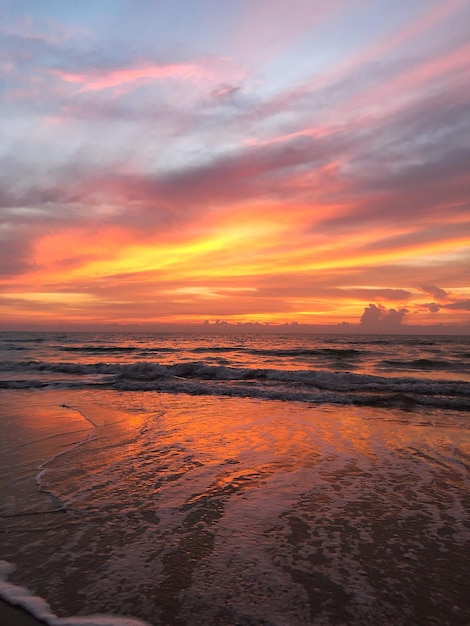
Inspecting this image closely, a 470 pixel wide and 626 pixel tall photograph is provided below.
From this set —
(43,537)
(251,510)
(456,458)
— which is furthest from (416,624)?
(456,458)

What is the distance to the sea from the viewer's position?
12.1 ft

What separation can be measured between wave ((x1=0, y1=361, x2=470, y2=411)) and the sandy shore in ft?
44.8

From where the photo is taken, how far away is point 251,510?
5.69 meters

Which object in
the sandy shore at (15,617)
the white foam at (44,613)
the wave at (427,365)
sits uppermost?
the white foam at (44,613)

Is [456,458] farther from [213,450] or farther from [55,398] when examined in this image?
[55,398]

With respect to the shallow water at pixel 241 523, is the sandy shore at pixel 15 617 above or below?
above

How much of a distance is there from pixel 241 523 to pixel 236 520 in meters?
0.11

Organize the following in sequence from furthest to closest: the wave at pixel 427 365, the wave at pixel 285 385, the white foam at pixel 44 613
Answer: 1. the wave at pixel 427 365
2. the wave at pixel 285 385
3. the white foam at pixel 44 613

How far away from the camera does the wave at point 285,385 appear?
54.4ft

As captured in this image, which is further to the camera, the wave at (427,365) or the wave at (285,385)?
the wave at (427,365)

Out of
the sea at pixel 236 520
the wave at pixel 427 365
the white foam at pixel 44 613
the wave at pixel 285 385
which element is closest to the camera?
the white foam at pixel 44 613

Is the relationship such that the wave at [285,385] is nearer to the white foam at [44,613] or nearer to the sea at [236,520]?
the sea at [236,520]

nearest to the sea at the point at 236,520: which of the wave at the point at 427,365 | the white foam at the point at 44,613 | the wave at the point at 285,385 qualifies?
the white foam at the point at 44,613

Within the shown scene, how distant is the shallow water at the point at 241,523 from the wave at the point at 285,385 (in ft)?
18.5
